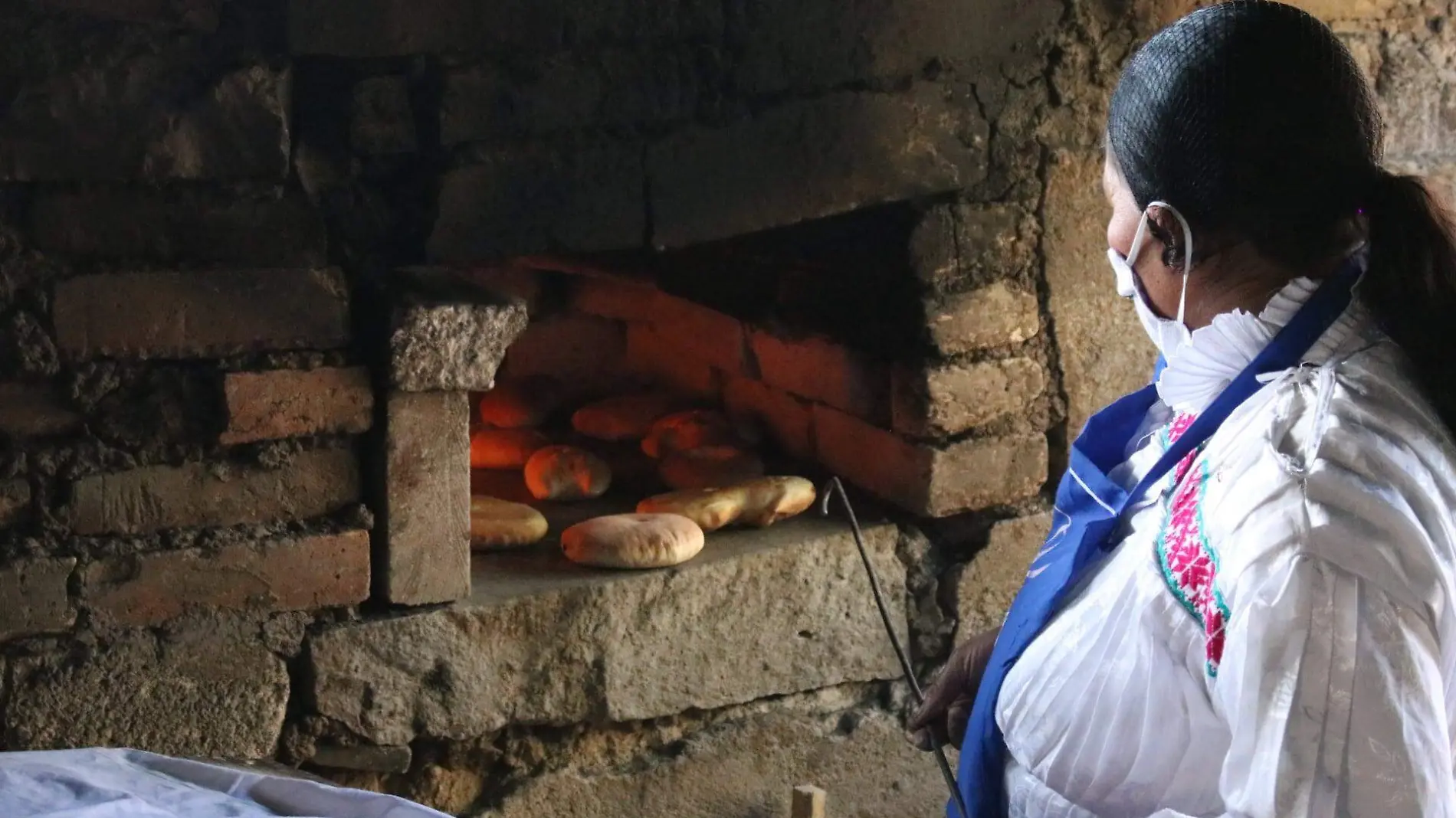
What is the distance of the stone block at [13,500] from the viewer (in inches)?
73.9

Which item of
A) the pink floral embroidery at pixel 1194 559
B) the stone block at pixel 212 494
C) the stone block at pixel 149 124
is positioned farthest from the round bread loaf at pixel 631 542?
the pink floral embroidery at pixel 1194 559

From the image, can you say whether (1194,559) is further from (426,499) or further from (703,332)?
(703,332)

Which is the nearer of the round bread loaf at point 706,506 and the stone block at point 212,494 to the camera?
the stone block at point 212,494

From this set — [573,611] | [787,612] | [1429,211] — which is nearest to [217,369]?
[573,611]

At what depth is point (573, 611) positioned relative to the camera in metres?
2.27

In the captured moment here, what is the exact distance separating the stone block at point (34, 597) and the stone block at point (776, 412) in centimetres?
145

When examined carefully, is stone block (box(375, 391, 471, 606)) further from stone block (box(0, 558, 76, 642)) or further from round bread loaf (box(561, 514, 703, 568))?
stone block (box(0, 558, 76, 642))

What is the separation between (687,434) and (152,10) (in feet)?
4.52

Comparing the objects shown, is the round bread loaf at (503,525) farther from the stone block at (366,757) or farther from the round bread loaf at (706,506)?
the stone block at (366,757)

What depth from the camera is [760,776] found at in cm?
255

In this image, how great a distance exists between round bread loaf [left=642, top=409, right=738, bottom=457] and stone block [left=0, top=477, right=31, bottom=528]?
128 centimetres

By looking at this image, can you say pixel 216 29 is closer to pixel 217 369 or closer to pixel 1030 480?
pixel 217 369

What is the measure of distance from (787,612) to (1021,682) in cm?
94

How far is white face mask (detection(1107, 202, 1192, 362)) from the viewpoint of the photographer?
1445 mm
